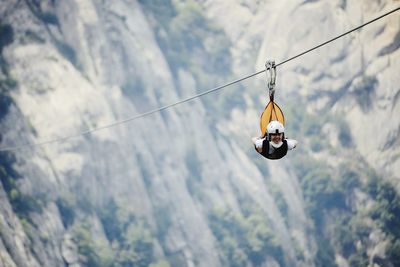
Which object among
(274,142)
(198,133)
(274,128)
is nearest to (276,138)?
(274,142)

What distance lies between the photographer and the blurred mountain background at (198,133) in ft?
126

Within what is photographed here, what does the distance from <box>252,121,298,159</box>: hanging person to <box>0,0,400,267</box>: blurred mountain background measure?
78.4 feet

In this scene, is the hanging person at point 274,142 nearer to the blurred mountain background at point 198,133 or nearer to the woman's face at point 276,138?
the woman's face at point 276,138

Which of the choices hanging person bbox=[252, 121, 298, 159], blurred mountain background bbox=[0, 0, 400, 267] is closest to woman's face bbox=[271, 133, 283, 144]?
hanging person bbox=[252, 121, 298, 159]

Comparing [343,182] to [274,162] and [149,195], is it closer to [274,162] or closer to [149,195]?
[274,162]

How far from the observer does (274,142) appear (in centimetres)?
1162

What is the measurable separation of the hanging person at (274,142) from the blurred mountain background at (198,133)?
2390cm

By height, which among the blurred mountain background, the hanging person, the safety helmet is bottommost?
the hanging person

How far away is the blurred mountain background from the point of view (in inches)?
1516

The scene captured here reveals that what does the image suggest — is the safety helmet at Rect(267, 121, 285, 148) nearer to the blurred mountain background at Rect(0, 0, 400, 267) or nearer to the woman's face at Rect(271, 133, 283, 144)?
the woman's face at Rect(271, 133, 283, 144)

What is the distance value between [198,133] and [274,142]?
3879 centimetres

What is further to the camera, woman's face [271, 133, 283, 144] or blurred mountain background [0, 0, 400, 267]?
blurred mountain background [0, 0, 400, 267]

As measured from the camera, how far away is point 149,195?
145ft

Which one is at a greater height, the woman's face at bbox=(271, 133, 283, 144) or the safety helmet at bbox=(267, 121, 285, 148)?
the safety helmet at bbox=(267, 121, 285, 148)
